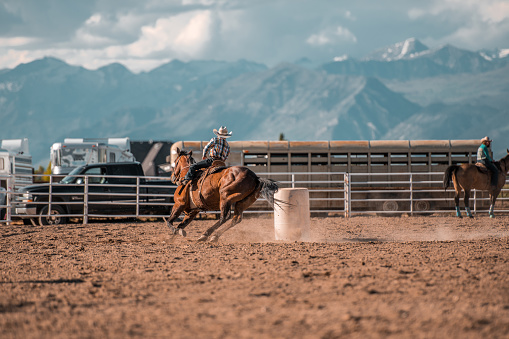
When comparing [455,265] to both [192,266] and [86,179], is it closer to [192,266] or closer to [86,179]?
[192,266]

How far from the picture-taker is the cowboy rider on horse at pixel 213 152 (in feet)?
35.5

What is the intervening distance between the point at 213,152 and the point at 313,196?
28.3 feet

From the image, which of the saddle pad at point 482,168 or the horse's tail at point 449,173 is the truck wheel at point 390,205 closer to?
the horse's tail at point 449,173

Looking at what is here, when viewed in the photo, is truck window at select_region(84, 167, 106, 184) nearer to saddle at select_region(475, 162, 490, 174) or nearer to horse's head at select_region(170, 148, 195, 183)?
horse's head at select_region(170, 148, 195, 183)

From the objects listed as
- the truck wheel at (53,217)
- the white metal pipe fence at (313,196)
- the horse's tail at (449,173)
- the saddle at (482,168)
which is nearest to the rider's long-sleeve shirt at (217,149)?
the white metal pipe fence at (313,196)

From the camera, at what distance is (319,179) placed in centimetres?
1945

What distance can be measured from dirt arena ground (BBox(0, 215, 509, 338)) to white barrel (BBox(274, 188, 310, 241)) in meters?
0.51

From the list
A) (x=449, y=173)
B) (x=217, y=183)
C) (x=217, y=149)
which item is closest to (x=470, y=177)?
(x=449, y=173)

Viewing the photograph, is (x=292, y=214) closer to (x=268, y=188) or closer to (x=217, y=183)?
(x=268, y=188)

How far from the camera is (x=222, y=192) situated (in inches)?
408

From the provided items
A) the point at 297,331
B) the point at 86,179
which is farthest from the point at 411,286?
the point at 86,179

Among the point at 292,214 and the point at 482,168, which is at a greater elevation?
the point at 482,168

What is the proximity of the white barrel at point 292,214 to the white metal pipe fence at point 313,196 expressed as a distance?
5.92 metres

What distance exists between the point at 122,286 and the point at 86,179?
10.3m
